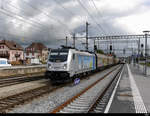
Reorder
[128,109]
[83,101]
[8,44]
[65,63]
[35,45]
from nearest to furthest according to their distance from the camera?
[128,109] → [83,101] → [65,63] → [8,44] → [35,45]

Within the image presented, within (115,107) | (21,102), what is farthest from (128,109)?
(21,102)

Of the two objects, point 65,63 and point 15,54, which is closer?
point 65,63

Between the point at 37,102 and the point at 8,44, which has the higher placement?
the point at 8,44

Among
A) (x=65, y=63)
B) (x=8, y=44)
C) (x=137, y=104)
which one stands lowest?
(x=137, y=104)

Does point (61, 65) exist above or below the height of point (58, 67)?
above

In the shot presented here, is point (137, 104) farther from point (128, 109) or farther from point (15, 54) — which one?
point (15, 54)

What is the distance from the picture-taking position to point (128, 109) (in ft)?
25.0

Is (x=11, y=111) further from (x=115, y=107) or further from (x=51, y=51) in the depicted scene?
(x=51, y=51)

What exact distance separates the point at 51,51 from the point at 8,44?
57486 mm

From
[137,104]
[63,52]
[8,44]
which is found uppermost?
[8,44]

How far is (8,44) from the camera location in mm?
67688

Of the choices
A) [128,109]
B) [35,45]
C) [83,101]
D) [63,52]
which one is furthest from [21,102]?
[35,45]

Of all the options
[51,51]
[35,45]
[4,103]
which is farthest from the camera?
[35,45]

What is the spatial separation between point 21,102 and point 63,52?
22.4 feet
